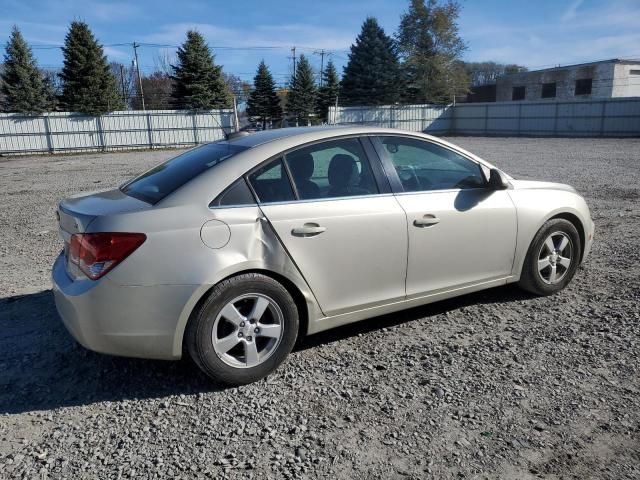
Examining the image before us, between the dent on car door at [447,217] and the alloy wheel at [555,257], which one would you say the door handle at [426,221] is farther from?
the alloy wheel at [555,257]

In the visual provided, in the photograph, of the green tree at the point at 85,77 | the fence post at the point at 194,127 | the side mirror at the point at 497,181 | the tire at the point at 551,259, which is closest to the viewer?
the side mirror at the point at 497,181

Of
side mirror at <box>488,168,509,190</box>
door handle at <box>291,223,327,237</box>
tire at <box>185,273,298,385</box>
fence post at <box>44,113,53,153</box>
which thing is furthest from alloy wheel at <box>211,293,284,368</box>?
fence post at <box>44,113,53,153</box>

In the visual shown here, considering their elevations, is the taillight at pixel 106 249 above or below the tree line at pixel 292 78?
below

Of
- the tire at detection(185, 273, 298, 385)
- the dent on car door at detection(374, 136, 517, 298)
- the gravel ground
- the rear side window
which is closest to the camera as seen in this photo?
the gravel ground

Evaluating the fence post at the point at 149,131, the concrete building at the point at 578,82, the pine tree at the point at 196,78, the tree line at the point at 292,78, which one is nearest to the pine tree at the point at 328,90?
the tree line at the point at 292,78

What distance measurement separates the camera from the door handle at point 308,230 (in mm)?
3430

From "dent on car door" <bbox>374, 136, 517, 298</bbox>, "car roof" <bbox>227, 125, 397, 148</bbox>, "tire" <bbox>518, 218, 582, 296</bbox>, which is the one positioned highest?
"car roof" <bbox>227, 125, 397, 148</bbox>

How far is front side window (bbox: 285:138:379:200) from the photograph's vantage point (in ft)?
12.0

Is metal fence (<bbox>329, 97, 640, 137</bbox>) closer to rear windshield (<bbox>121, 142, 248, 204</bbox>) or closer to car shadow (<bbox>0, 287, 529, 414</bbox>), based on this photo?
car shadow (<bbox>0, 287, 529, 414</bbox>)

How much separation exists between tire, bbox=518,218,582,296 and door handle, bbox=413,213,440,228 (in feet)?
3.83

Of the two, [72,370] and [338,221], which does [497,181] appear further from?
[72,370]

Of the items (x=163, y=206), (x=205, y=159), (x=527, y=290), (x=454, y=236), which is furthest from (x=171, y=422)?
(x=527, y=290)

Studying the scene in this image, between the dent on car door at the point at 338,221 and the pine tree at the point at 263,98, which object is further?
the pine tree at the point at 263,98

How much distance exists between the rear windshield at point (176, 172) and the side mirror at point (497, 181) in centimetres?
201
